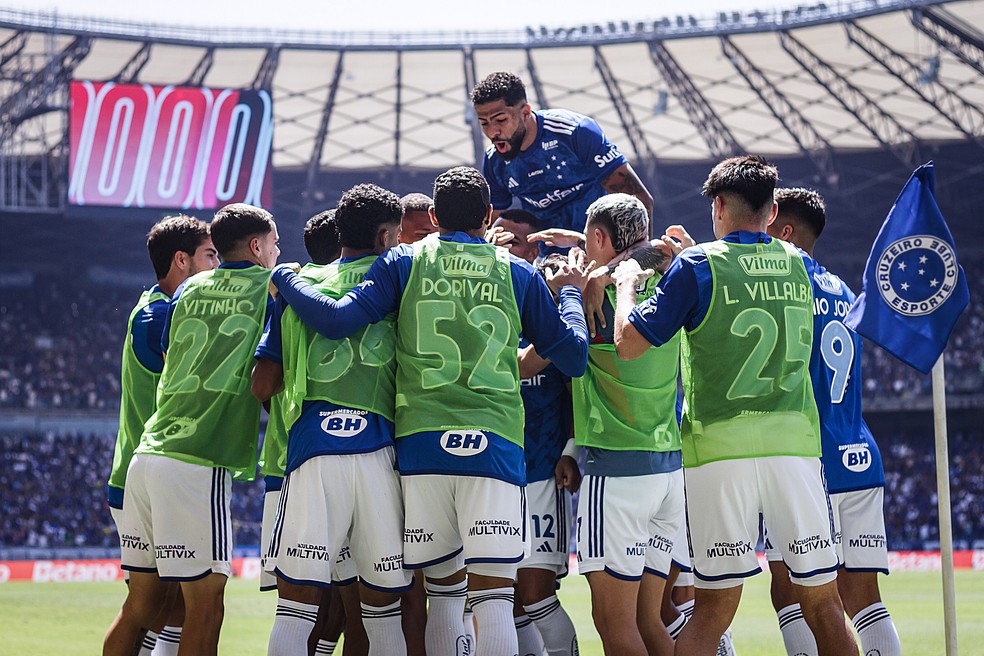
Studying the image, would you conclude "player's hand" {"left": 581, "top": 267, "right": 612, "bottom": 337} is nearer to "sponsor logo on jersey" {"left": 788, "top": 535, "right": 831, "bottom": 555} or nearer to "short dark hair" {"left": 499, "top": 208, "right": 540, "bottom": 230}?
"short dark hair" {"left": 499, "top": 208, "right": 540, "bottom": 230}

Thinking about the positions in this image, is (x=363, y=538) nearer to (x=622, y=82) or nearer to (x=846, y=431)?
(x=846, y=431)

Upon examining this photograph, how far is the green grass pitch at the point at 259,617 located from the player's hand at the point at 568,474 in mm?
4475

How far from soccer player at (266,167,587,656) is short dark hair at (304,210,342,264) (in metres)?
0.89

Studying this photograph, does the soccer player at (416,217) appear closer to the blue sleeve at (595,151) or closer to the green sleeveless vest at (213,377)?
the blue sleeve at (595,151)

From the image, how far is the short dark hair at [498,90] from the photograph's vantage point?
6.17 meters

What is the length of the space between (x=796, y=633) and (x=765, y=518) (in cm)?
135

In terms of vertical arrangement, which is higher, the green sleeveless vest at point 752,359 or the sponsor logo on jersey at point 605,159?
the sponsor logo on jersey at point 605,159

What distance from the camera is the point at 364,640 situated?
17.7ft

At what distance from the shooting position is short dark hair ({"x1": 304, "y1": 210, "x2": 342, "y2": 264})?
18.7 ft

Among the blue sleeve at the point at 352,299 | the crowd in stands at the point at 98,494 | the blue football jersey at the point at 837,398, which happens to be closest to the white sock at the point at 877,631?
the blue football jersey at the point at 837,398

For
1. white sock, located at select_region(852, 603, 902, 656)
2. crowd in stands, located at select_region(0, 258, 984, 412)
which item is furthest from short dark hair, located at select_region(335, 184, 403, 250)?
crowd in stands, located at select_region(0, 258, 984, 412)

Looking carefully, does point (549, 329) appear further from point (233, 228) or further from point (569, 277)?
point (233, 228)

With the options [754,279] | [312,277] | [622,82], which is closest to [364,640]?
[312,277]

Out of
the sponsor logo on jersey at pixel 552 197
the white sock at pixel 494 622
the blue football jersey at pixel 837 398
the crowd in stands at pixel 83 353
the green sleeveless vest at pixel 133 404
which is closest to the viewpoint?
the white sock at pixel 494 622
